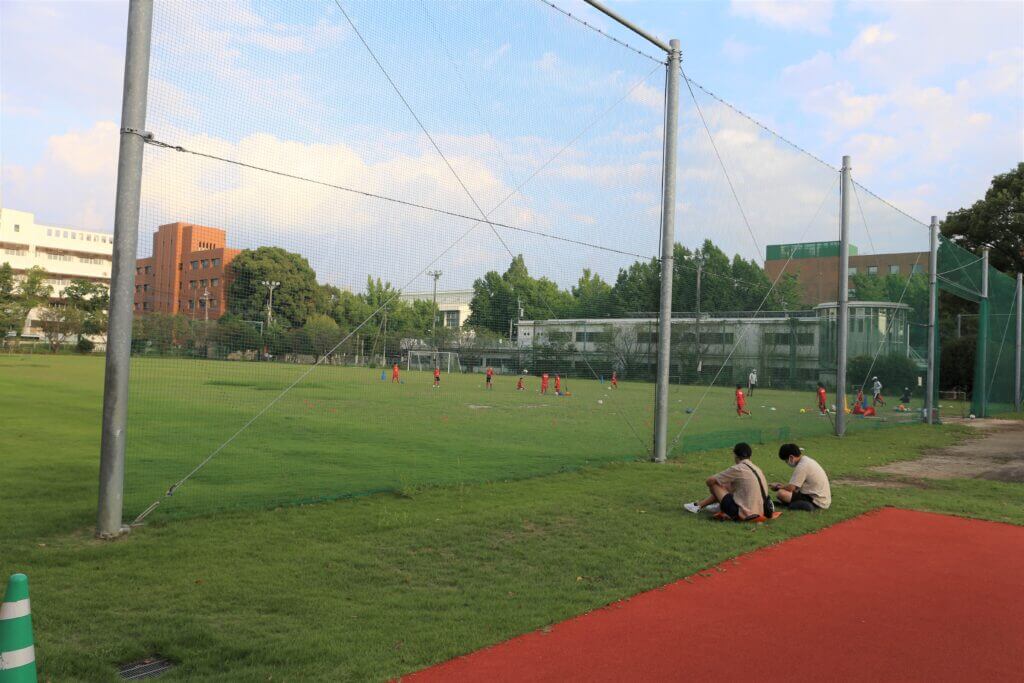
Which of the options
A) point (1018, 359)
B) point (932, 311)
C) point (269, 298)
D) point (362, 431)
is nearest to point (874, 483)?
point (269, 298)

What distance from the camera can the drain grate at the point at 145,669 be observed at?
3666 mm

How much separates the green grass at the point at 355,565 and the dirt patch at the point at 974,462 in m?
1.93

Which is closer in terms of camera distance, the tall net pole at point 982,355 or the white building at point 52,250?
the tall net pole at point 982,355

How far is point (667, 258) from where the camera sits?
464 inches

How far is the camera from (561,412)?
2028 centimetres

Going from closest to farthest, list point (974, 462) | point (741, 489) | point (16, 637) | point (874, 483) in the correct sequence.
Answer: point (16, 637) < point (741, 489) < point (874, 483) < point (974, 462)

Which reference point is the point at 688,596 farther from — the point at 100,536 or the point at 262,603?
the point at 100,536

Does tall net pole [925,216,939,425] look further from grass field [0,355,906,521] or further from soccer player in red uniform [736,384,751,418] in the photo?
soccer player in red uniform [736,384,751,418]

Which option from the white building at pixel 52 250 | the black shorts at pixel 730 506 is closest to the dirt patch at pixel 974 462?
the black shorts at pixel 730 506

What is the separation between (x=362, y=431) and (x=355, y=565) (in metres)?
9.45

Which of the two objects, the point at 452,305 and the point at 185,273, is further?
the point at 452,305

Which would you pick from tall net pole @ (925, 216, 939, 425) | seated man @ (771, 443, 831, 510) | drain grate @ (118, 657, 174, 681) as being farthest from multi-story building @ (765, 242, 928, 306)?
drain grate @ (118, 657, 174, 681)

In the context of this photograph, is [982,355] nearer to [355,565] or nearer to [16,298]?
[355,565]

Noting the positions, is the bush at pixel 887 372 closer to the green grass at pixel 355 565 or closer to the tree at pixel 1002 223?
the green grass at pixel 355 565
